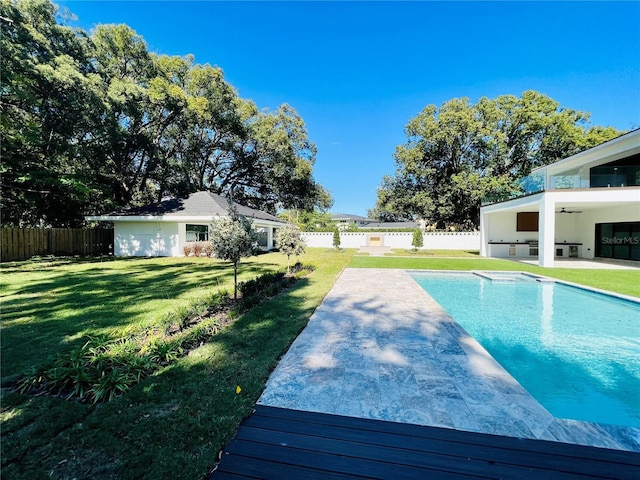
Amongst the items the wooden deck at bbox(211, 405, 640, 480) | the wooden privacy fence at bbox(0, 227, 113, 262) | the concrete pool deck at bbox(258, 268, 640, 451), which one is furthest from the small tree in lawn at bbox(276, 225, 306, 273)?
the wooden privacy fence at bbox(0, 227, 113, 262)

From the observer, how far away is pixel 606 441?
7.61 feet

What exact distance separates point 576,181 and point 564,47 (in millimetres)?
6974

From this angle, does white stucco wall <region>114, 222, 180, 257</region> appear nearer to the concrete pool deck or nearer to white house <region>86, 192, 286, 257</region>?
white house <region>86, 192, 286, 257</region>

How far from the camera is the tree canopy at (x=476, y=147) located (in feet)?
80.5

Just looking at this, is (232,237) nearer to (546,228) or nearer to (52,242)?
(546,228)

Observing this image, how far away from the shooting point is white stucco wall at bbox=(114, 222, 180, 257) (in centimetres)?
1752

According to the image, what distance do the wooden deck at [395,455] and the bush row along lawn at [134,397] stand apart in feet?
0.95

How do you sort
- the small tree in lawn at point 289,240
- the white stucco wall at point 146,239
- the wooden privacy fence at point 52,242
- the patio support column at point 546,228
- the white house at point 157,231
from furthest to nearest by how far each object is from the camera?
the white stucco wall at point 146,239 → the white house at point 157,231 → the wooden privacy fence at point 52,242 → the patio support column at point 546,228 → the small tree in lawn at point 289,240

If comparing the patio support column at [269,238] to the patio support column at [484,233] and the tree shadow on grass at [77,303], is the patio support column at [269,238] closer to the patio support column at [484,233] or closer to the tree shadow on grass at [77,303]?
the tree shadow on grass at [77,303]

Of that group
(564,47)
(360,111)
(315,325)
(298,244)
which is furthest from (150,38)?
(564,47)

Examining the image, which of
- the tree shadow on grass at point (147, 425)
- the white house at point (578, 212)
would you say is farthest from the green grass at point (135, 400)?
the white house at point (578, 212)

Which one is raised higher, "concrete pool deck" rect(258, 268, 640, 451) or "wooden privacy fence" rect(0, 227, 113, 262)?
"wooden privacy fence" rect(0, 227, 113, 262)

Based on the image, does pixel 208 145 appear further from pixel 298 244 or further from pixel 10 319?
pixel 10 319

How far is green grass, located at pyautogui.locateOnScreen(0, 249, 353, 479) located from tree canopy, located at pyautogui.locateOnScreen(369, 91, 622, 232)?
82.4ft
